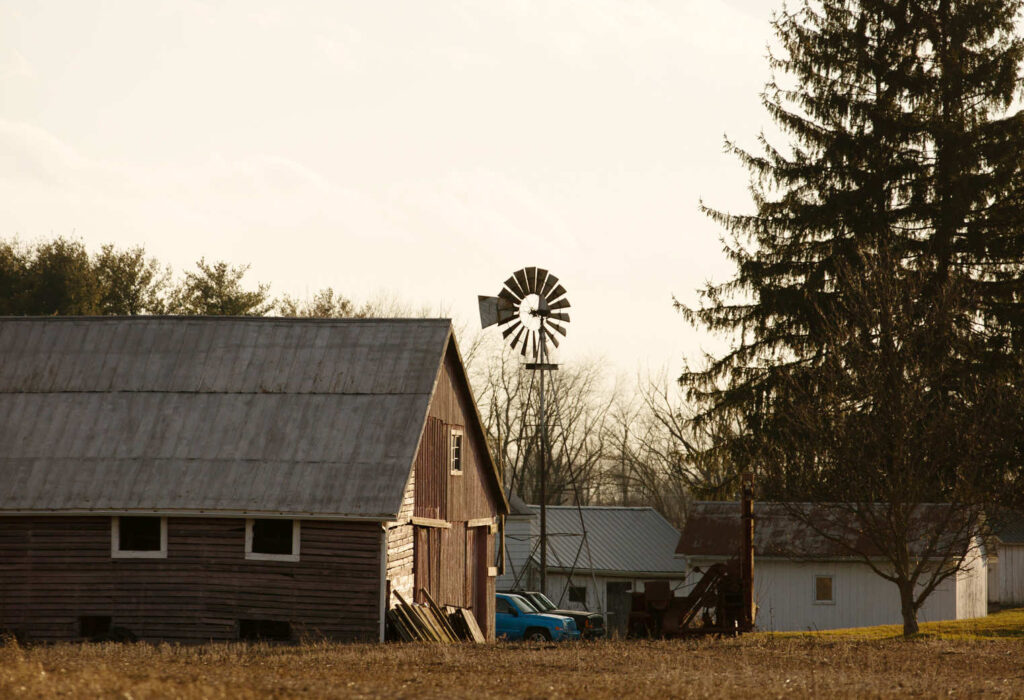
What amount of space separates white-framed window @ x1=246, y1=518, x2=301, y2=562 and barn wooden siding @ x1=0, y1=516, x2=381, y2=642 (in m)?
0.15

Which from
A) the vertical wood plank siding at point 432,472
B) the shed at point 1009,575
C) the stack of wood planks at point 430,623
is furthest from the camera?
the shed at point 1009,575

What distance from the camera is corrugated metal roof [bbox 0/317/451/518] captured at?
24.8 meters

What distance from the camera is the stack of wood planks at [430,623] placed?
79.3 ft

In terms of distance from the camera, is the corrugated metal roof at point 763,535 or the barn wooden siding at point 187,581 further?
the corrugated metal roof at point 763,535

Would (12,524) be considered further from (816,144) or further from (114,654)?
(816,144)

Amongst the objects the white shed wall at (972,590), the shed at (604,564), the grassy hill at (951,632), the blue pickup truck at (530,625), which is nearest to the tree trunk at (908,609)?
the grassy hill at (951,632)

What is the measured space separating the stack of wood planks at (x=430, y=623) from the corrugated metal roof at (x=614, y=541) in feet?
53.1

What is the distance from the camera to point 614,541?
1882 inches

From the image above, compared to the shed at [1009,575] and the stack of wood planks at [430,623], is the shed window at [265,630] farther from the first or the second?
the shed at [1009,575]

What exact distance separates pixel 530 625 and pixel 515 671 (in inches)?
635

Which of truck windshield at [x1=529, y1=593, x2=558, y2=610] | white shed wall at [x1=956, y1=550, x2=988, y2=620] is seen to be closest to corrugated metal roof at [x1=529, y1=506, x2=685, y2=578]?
truck windshield at [x1=529, y1=593, x2=558, y2=610]

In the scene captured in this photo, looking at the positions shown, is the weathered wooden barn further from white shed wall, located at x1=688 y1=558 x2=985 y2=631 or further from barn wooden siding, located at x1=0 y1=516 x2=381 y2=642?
white shed wall, located at x1=688 y1=558 x2=985 y2=631

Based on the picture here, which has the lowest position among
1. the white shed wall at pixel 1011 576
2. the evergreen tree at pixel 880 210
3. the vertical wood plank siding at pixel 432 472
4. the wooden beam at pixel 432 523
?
the white shed wall at pixel 1011 576

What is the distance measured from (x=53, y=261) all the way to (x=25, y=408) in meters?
30.9
